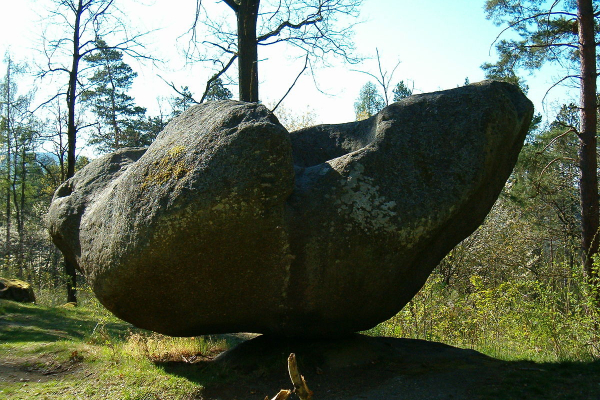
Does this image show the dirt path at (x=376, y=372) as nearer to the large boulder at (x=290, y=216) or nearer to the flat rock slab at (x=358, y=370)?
the flat rock slab at (x=358, y=370)

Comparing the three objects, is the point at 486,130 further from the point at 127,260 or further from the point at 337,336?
the point at 127,260

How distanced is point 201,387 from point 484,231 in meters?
12.0

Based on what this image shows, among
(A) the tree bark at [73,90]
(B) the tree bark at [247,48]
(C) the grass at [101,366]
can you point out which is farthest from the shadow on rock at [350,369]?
(A) the tree bark at [73,90]

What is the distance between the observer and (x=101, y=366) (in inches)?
246

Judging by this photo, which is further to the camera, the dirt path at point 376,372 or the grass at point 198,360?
the grass at point 198,360

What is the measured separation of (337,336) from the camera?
18.7 ft

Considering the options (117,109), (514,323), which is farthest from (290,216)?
(117,109)

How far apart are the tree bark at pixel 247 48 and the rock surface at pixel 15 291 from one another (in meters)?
8.30

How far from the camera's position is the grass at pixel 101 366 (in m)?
5.46

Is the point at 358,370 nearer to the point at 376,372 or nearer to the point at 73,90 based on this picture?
the point at 376,372

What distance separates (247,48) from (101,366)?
6.12 metres

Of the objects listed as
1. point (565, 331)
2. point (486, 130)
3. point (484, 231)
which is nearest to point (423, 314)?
point (565, 331)

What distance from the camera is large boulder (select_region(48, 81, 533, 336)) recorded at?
15.4 feet

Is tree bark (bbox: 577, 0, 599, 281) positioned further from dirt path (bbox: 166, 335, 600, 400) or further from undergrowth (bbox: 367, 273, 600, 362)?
dirt path (bbox: 166, 335, 600, 400)
